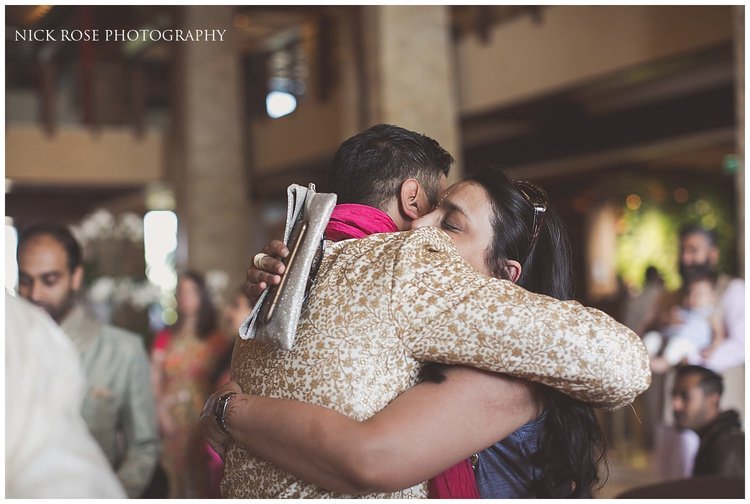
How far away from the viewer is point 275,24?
14945 mm

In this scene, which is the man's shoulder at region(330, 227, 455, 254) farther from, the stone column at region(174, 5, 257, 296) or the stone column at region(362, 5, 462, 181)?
the stone column at region(174, 5, 257, 296)

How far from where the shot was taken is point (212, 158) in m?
11.3

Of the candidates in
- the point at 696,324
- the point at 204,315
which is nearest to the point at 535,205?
the point at 696,324

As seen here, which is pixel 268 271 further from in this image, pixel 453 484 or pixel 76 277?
pixel 76 277

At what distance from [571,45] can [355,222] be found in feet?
23.8

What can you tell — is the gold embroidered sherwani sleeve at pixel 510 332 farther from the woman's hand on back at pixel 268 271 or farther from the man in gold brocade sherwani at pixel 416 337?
the woman's hand on back at pixel 268 271

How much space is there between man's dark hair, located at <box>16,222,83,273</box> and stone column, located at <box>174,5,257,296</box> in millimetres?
7857

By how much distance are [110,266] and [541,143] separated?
17.9ft

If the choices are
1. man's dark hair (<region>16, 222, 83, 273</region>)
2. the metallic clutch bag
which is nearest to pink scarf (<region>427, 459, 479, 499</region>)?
the metallic clutch bag

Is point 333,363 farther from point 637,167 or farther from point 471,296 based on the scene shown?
point 637,167

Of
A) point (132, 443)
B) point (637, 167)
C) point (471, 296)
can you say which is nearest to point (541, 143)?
point (637, 167)

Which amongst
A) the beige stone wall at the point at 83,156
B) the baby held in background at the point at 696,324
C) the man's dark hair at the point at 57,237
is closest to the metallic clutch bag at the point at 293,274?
the man's dark hair at the point at 57,237

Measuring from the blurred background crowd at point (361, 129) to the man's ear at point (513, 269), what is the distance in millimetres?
246

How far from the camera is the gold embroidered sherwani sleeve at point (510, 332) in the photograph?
127cm
